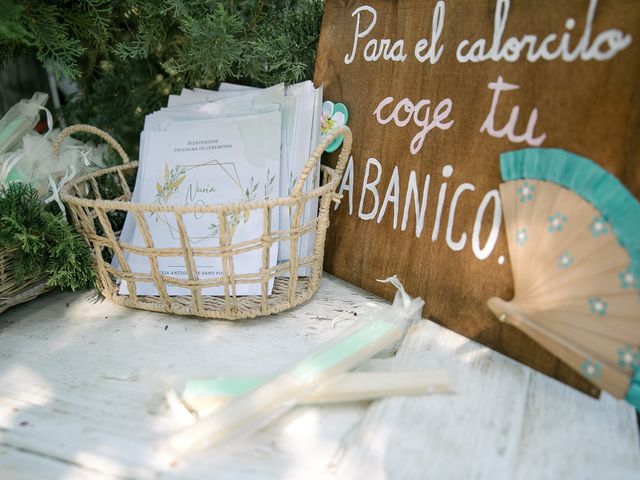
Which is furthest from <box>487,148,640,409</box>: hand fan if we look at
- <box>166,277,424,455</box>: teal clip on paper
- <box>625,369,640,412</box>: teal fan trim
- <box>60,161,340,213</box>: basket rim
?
<box>60,161,340,213</box>: basket rim

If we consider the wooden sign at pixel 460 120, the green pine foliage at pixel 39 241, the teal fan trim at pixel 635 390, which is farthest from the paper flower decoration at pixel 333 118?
the teal fan trim at pixel 635 390

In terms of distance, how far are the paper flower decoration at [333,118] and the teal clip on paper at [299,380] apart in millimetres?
281

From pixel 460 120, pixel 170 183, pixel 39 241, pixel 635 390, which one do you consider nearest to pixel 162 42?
pixel 170 183

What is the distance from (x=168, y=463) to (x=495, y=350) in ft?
1.37

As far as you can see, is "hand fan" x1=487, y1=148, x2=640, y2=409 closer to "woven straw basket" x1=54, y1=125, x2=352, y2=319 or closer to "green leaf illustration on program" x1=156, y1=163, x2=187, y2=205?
"woven straw basket" x1=54, y1=125, x2=352, y2=319

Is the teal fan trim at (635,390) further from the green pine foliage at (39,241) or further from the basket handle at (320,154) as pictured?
the green pine foliage at (39,241)

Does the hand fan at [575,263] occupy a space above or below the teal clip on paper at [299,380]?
above

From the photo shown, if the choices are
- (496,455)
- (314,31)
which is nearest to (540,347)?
(496,455)

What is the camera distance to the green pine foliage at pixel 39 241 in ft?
2.16

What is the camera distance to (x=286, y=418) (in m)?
0.55

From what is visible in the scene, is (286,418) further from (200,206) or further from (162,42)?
(162,42)

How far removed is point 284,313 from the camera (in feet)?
2.48

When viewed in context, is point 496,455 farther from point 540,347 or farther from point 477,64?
point 477,64

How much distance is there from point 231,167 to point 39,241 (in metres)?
0.30
